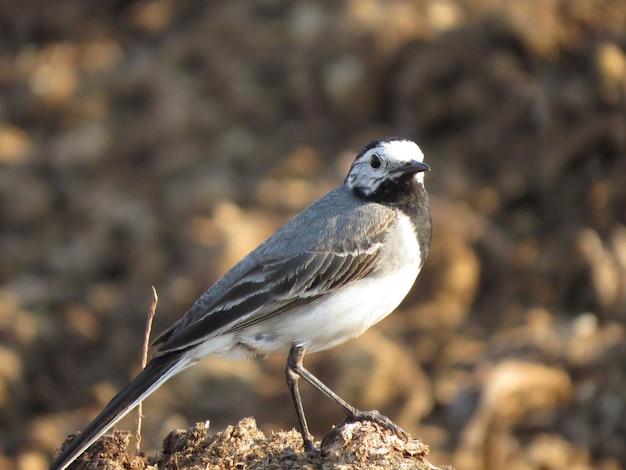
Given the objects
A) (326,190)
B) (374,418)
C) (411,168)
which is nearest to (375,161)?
(411,168)

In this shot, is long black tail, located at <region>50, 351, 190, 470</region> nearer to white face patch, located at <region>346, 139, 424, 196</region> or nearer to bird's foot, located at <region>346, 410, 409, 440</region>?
bird's foot, located at <region>346, 410, 409, 440</region>

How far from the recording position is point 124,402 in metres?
7.04

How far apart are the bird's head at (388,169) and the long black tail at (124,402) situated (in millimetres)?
1904

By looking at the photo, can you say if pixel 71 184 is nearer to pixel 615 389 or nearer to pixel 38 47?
pixel 38 47

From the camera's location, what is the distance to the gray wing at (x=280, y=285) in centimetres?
757

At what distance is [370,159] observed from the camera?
8.12 m

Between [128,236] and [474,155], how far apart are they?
210 inches

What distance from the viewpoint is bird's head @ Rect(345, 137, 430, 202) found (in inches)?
316

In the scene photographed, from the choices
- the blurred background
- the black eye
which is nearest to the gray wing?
the black eye

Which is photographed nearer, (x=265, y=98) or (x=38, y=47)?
(x=265, y=98)

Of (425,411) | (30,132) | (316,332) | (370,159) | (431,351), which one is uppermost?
(30,132)

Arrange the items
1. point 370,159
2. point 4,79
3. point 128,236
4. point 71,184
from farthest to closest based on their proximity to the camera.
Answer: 1. point 4,79
2. point 71,184
3. point 128,236
4. point 370,159

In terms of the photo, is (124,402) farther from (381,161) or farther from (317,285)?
(381,161)

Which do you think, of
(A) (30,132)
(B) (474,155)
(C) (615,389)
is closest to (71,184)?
(A) (30,132)
